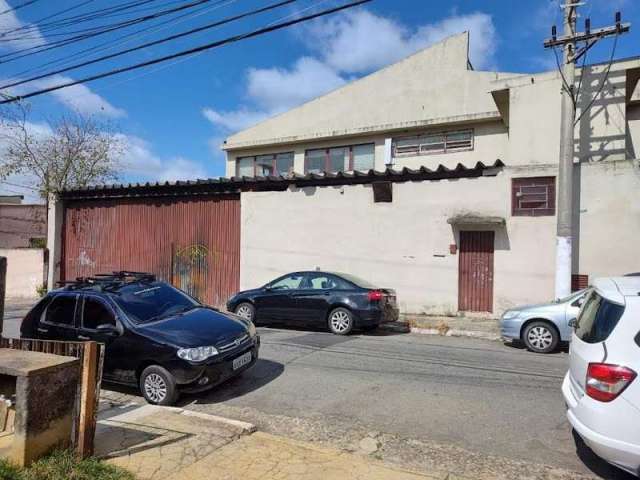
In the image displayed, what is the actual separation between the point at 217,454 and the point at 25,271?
20146 mm

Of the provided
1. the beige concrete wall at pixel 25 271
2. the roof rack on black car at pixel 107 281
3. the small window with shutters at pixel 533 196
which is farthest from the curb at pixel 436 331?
the beige concrete wall at pixel 25 271

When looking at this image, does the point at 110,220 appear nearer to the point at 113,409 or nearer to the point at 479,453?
the point at 113,409

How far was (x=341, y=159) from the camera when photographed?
68.1ft

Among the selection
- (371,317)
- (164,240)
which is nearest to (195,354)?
(371,317)

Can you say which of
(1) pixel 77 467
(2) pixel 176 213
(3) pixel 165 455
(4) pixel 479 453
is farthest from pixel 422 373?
(2) pixel 176 213

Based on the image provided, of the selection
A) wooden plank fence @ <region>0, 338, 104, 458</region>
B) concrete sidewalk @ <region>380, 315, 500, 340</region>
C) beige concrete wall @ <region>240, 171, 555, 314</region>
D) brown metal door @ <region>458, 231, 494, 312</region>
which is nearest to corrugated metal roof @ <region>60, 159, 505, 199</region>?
beige concrete wall @ <region>240, 171, 555, 314</region>

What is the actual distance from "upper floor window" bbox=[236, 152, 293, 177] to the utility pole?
41.8ft

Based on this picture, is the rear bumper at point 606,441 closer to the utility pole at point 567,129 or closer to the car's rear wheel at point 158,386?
the car's rear wheel at point 158,386

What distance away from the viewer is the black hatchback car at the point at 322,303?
1066cm

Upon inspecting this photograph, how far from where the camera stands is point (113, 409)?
5.92 m

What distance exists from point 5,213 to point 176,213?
65.4ft

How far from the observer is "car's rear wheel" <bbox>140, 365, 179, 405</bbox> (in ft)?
20.2

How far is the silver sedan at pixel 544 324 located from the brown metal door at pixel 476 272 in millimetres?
3303

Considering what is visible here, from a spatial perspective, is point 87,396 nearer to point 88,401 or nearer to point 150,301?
point 88,401
